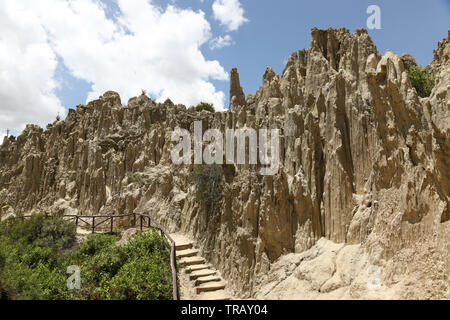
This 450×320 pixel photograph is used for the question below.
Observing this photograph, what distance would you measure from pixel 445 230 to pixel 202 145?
1436 centimetres

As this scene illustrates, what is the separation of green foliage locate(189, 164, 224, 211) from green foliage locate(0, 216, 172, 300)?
11.1 feet

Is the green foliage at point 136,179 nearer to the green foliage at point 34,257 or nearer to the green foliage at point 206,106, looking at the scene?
the green foliage at point 34,257

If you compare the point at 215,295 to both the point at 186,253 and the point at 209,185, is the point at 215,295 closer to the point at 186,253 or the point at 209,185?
the point at 186,253

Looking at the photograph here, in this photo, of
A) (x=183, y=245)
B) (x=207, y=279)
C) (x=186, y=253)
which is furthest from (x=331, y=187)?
(x=183, y=245)

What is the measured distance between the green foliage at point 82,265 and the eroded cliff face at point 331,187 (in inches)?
145

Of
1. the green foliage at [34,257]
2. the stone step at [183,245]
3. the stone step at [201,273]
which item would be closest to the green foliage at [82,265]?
the green foliage at [34,257]

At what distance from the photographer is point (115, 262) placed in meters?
12.8

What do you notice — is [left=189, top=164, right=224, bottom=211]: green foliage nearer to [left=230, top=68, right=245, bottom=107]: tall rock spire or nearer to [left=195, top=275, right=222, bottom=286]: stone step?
[left=195, top=275, right=222, bottom=286]: stone step

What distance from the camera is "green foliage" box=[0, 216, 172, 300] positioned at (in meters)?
10.3

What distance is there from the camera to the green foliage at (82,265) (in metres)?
10.3

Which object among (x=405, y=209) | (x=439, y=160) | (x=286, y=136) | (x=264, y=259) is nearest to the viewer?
(x=439, y=160)

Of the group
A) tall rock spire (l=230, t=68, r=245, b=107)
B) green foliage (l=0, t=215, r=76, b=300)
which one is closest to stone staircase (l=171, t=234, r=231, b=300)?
green foliage (l=0, t=215, r=76, b=300)

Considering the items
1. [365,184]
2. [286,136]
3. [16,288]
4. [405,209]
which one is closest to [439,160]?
[405,209]
